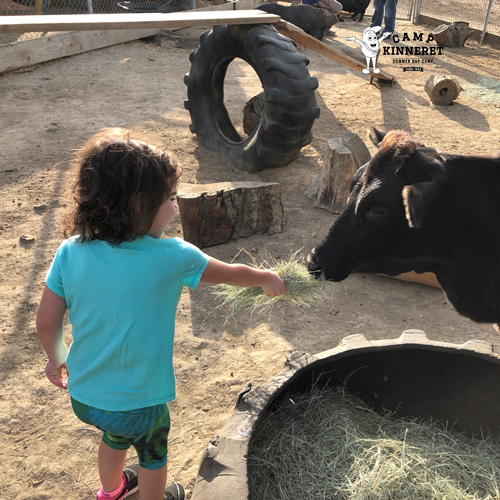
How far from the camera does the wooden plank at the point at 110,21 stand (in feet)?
15.4

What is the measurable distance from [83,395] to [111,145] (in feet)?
2.99

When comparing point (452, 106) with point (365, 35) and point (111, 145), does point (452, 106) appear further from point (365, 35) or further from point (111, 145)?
point (111, 145)

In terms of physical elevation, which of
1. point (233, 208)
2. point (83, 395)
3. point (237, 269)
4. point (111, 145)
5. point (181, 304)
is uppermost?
point (111, 145)

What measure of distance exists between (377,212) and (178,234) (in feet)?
9.31

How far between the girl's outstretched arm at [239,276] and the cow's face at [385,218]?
29.0 inches

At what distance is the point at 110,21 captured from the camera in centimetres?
514

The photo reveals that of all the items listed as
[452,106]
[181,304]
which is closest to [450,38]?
[452,106]

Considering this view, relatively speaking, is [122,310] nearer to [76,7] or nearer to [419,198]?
[419,198]

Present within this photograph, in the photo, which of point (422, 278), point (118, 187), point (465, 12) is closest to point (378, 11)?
point (465, 12)

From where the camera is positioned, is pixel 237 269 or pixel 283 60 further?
pixel 283 60

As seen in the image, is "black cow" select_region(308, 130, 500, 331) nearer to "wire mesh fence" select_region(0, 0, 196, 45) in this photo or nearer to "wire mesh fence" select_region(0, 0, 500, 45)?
"wire mesh fence" select_region(0, 0, 196, 45)

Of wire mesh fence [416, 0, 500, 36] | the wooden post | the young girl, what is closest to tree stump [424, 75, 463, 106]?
the wooden post

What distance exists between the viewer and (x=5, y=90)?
8484 millimetres

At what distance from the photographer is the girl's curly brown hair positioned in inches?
63.2
